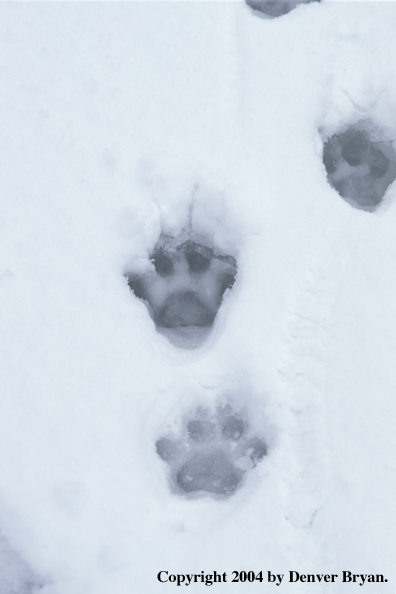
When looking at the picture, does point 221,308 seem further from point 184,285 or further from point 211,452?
point 211,452

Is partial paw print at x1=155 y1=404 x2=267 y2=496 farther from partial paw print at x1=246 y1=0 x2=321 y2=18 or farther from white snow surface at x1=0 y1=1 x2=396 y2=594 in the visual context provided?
partial paw print at x1=246 y1=0 x2=321 y2=18

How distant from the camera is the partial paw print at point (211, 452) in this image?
1590 mm

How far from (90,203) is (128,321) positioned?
0.41m

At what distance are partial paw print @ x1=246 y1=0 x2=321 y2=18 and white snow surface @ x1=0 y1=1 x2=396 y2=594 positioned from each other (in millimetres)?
72

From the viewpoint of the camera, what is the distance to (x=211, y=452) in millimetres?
1603

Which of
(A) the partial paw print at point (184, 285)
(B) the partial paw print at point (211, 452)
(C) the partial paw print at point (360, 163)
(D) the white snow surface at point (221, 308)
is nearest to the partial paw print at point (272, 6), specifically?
(D) the white snow surface at point (221, 308)

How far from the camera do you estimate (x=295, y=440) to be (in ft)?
5.19

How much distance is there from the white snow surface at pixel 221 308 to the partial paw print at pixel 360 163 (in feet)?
0.18

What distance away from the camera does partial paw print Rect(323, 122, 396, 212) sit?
6.05 feet

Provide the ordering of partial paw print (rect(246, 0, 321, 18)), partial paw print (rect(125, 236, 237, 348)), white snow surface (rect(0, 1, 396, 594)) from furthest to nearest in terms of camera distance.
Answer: partial paw print (rect(246, 0, 321, 18))
partial paw print (rect(125, 236, 237, 348))
white snow surface (rect(0, 1, 396, 594))

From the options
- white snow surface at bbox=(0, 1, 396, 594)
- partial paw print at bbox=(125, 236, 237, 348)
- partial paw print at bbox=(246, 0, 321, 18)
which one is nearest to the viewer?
white snow surface at bbox=(0, 1, 396, 594)

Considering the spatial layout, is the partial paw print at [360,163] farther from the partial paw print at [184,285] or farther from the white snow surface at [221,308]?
the partial paw print at [184,285]

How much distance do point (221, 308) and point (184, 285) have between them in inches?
6.9

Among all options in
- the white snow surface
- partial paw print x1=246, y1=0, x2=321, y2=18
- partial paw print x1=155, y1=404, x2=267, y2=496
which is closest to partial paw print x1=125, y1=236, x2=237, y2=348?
the white snow surface
